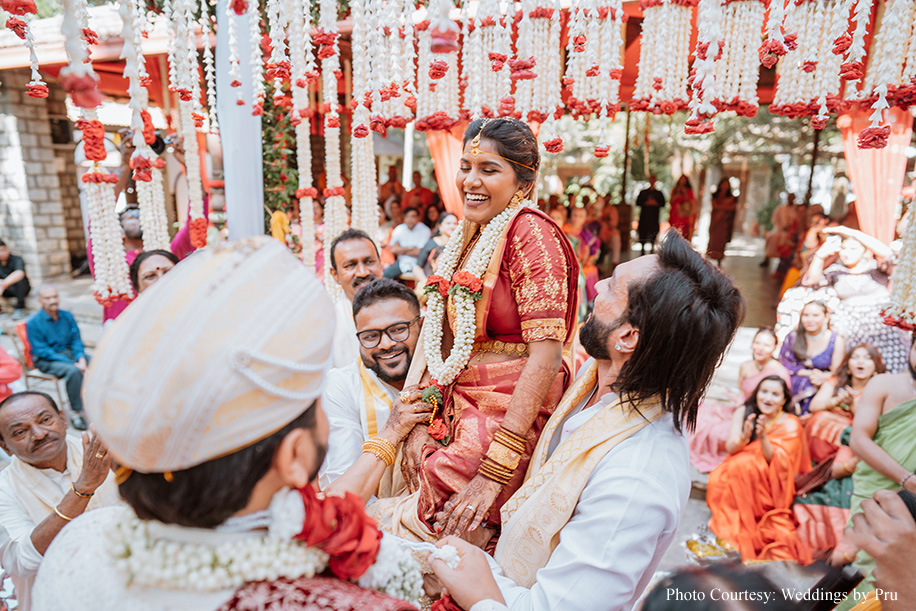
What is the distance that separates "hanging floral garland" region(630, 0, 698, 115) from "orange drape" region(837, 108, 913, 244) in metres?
1.81

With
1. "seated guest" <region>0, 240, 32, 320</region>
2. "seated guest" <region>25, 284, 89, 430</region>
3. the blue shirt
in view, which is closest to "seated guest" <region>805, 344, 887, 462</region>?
"seated guest" <region>25, 284, 89, 430</region>

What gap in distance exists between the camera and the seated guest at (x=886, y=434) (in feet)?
8.04

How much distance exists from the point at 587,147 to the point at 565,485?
21742 mm

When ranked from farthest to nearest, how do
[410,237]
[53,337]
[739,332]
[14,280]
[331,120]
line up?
[14,280] → [739,332] → [410,237] → [53,337] → [331,120]

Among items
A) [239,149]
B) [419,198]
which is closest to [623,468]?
[239,149]

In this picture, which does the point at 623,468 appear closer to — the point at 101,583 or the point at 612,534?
the point at 612,534

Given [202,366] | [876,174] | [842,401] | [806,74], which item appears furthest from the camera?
[876,174]

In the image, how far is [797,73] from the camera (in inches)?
165

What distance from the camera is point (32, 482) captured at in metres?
2.12

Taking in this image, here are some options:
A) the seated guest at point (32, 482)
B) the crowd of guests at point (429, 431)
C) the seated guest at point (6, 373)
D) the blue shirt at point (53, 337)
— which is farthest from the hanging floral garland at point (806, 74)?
the blue shirt at point (53, 337)

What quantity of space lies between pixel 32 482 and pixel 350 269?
5.65 ft

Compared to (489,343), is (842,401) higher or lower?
lower

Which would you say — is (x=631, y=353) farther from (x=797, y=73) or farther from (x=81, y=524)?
(x=797, y=73)

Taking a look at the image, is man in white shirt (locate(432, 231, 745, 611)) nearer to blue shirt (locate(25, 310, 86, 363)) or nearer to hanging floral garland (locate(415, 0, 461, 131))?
hanging floral garland (locate(415, 0, 461, 131))
